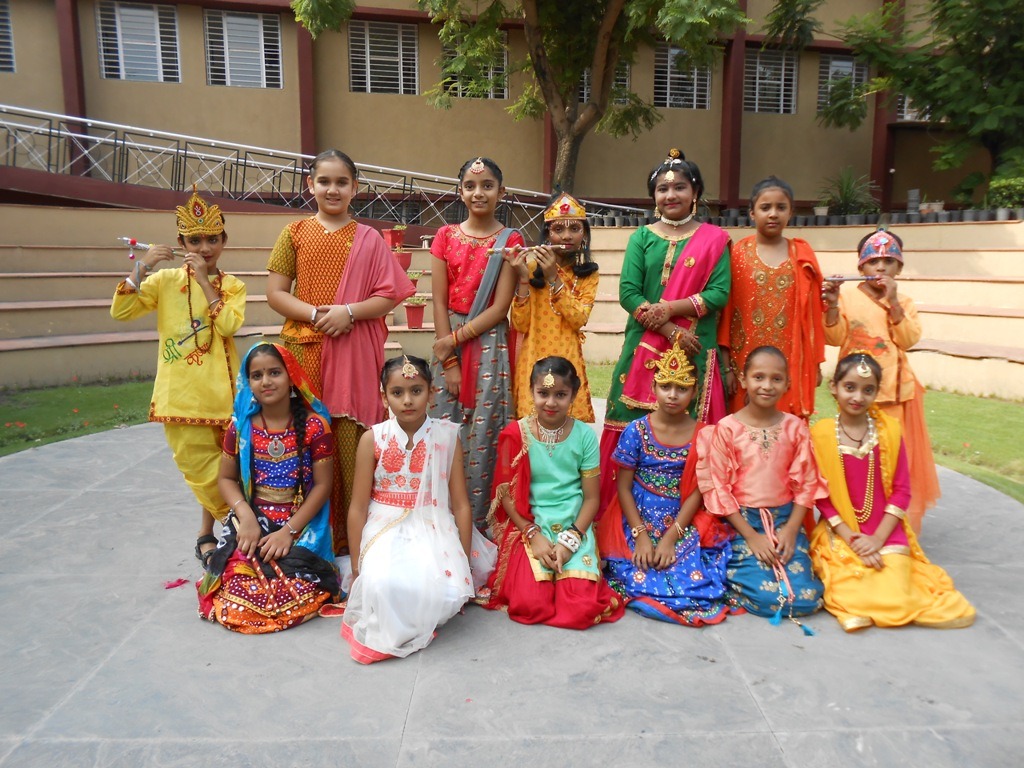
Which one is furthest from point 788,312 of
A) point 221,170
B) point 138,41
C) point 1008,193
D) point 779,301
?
point 138,41

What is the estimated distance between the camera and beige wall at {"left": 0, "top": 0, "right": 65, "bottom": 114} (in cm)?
1167

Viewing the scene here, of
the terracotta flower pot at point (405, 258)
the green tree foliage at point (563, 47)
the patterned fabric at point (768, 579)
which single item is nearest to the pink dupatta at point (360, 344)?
the patterned fabric at point (768, 579)

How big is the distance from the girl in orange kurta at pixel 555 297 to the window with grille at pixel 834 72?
1358 cm

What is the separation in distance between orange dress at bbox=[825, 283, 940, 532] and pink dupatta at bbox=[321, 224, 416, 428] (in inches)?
81.2

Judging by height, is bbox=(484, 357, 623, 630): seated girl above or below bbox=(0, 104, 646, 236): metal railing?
below

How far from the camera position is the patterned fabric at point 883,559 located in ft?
9.36

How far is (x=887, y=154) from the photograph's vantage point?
49.0 feet

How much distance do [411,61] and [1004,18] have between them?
9118 mm

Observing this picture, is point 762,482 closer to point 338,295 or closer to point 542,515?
point 542,515

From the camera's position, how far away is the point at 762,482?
10.2ft

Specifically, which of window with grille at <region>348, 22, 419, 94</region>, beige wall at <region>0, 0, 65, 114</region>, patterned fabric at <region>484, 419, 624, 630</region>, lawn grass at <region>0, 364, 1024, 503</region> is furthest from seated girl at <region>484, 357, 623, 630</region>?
beige wall at <region>0, 0, 65, 114</region>

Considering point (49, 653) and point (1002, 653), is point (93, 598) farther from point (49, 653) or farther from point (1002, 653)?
point (1002, 653)

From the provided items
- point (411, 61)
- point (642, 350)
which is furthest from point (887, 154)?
point (642, 350)

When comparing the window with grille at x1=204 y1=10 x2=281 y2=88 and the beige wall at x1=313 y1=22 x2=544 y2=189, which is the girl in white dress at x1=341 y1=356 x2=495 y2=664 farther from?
the window with grille at x1=204 y1=10 x2=281 y2=88
